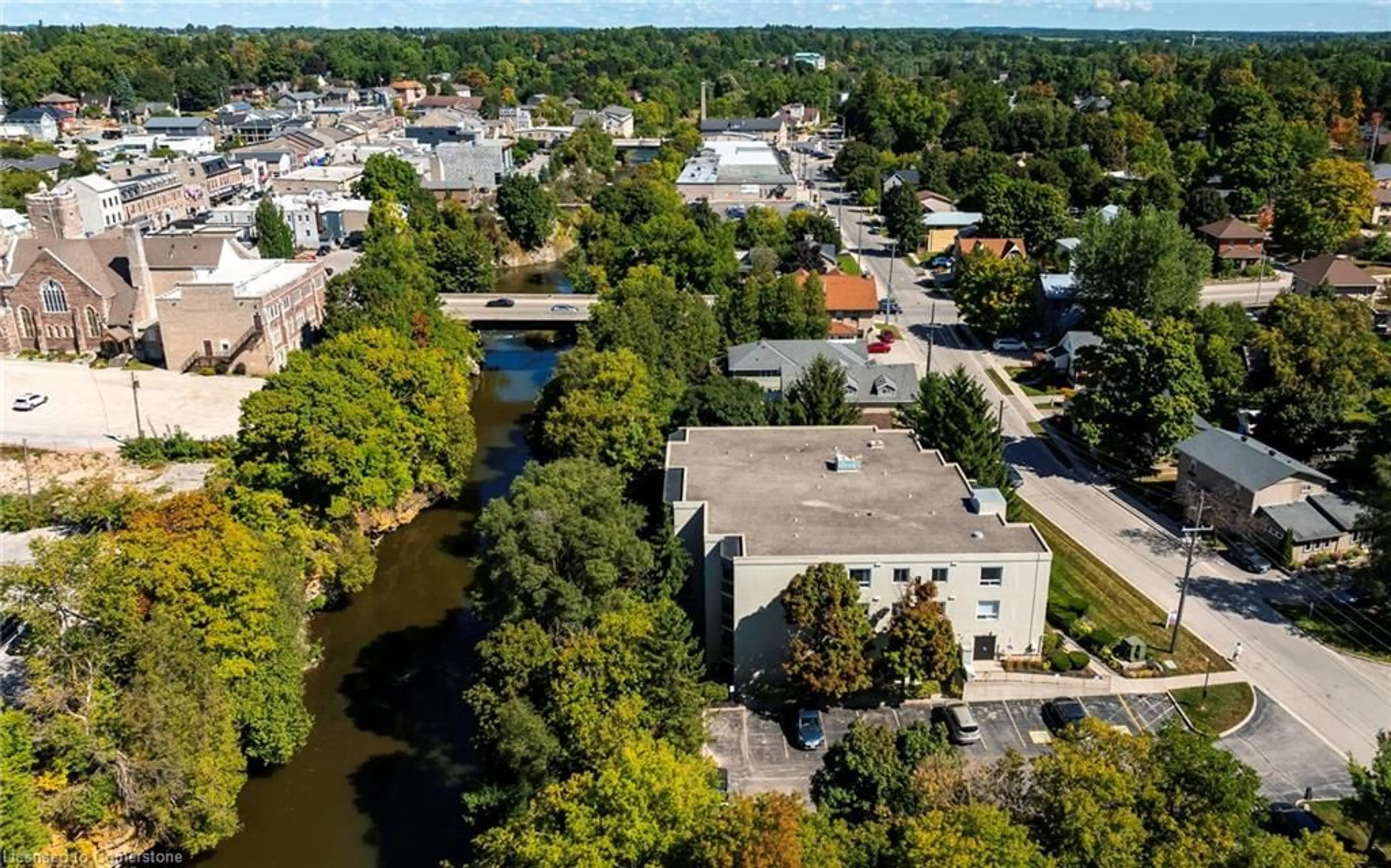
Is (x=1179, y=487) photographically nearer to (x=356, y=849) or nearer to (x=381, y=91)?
(x=356, y=849)

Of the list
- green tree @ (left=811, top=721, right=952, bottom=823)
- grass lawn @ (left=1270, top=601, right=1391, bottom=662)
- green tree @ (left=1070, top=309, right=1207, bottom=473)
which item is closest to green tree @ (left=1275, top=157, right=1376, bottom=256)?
green tree @ (left=1070, top=309, right=1207, bottom=473)

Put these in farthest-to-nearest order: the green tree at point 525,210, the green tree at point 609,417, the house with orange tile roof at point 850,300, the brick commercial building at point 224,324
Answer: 1. the green tree at point 525,210
2. the house with orange tile roof at point 850,300
3. the brick commercial building at point 224,324
4. the green tree at point 609,417

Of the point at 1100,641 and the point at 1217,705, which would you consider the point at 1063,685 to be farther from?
the point at 1217,705

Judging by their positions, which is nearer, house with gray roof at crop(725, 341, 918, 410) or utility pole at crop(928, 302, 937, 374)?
house with gray roof at crop(725, 341, 918, 410)

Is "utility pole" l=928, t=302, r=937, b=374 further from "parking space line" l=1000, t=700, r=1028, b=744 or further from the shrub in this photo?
"parking space line" l=1000, t=700, r=1028, b=744

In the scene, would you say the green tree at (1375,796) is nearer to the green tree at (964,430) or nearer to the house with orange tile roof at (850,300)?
the green tree at (964,430)

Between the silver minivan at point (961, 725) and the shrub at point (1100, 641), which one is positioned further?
the shrub at point (1100, 641)

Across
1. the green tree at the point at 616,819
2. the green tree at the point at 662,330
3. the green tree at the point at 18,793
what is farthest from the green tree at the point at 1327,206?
the green tree at the point at 18,793
